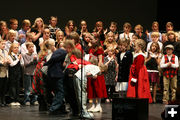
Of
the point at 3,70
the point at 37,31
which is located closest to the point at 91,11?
the point at 37,31

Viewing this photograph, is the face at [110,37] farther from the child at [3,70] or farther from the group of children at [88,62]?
the child at [3,70]

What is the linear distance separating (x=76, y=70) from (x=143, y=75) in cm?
189

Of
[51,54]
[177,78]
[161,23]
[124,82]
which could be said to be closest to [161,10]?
[161,23]

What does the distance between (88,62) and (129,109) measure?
1.55 metres

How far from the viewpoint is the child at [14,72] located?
10422mm

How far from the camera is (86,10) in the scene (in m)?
14.5

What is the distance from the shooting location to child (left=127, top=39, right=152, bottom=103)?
9367 millimetres

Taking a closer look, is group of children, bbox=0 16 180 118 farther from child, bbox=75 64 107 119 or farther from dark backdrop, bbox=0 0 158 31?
dark backdrop, bbox=0 0 158 31

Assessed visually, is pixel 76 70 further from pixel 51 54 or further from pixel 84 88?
pixel 51 54

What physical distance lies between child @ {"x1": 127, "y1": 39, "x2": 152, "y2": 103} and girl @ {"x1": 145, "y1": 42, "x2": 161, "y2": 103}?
6.83 ft

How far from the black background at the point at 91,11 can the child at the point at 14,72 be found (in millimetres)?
3120

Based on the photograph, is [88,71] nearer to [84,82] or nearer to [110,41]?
[84,82]

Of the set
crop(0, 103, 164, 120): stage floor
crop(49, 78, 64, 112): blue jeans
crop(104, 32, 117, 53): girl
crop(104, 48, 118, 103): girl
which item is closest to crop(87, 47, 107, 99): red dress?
crop(0, 103, 164, 120): stage floor

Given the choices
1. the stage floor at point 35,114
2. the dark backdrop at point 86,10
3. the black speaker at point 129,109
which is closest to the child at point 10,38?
the stage floor at point 35,114
